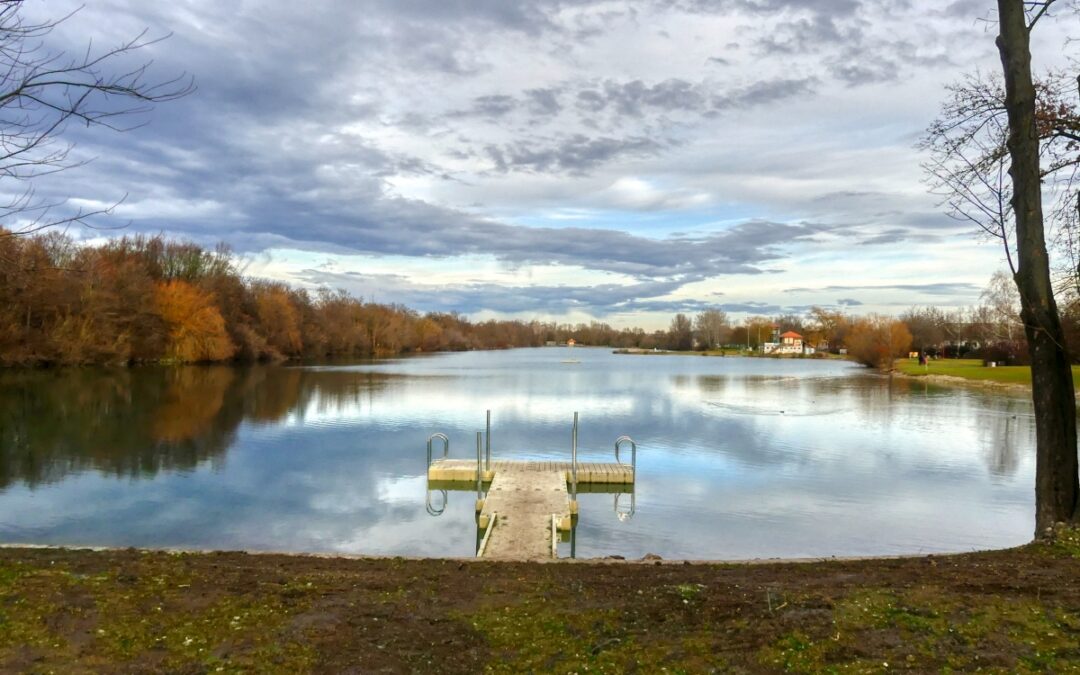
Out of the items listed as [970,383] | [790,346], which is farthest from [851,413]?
[790,346]

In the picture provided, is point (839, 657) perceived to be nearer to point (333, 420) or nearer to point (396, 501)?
point (396, 501)

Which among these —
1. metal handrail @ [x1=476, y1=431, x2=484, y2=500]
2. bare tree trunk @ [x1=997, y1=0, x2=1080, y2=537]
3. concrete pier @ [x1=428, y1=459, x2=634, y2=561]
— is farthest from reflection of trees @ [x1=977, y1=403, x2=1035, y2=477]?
metal handrail @ [x1=476, y1=431, x2=484, y2=500]

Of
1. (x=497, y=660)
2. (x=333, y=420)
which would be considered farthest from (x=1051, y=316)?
(x=333, y=420)

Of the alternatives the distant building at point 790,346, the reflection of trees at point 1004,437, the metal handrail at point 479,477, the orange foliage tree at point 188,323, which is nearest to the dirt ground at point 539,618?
the metal handrail at point 479,477

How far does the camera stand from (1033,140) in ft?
25.1

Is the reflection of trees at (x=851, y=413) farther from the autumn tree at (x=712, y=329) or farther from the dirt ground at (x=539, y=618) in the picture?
the autumn tree at (x=712, y=329)

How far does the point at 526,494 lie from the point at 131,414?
1900 centimetres

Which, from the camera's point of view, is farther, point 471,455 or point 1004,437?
point 1004,437

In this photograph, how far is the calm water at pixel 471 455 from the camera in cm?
1164

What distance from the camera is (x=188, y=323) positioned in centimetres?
5966

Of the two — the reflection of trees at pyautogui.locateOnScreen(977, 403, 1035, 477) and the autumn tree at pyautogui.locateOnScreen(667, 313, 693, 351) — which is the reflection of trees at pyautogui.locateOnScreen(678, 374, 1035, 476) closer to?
the reflection of trees at pyautogui.locateOnScreen(977, 403, 1035, 477)

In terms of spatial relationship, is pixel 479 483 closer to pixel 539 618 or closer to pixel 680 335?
pixel 539 618

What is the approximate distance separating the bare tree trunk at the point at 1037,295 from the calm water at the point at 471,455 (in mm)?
3601

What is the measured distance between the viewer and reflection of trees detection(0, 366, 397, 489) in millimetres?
17172
